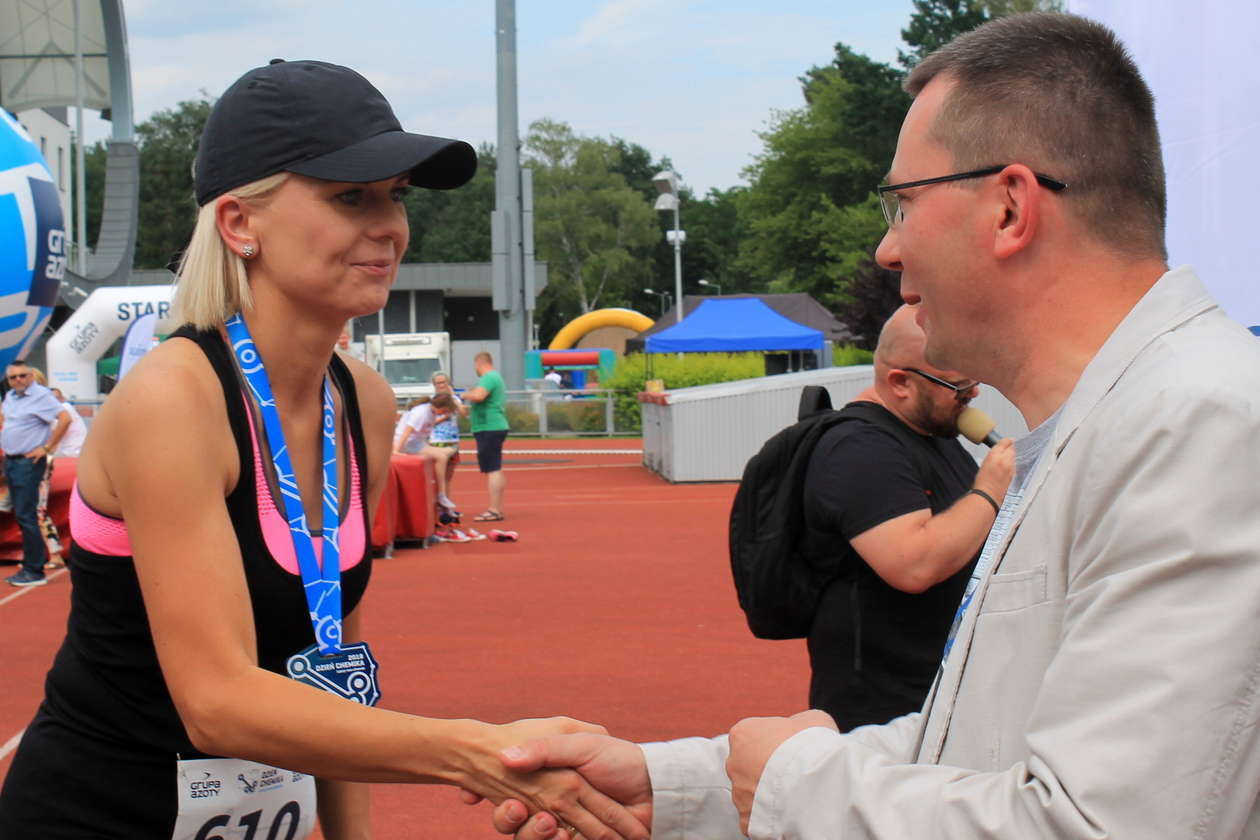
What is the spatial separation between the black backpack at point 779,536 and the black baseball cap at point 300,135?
5.71 ft

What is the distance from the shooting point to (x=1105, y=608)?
125 centimetres

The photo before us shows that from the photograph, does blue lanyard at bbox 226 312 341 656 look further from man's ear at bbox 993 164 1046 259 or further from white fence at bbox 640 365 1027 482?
white fence at bbox 640 365 1027 482

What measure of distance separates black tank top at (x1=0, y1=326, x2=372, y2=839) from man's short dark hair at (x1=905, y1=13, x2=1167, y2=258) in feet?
4.30

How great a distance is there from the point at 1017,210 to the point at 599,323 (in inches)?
2394

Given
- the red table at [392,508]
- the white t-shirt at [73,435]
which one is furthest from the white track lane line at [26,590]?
the white t-shirt at [73,435]

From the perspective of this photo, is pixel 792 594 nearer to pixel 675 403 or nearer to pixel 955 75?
pixel 955 75

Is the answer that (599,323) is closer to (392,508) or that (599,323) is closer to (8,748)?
(392,508)

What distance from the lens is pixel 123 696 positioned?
2189mm

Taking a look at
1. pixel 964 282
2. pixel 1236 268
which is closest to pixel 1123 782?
pixel 964 282

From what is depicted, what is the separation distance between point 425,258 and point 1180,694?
106 metres

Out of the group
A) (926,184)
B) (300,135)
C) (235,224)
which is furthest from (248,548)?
(926,184)

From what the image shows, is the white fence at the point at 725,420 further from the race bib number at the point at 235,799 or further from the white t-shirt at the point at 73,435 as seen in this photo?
Answer: the race bib number at the point at 235,799

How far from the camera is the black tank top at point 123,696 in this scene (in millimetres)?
2166

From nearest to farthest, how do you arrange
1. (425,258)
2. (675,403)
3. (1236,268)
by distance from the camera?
(1236,268)
(675,403)
(425,258)
